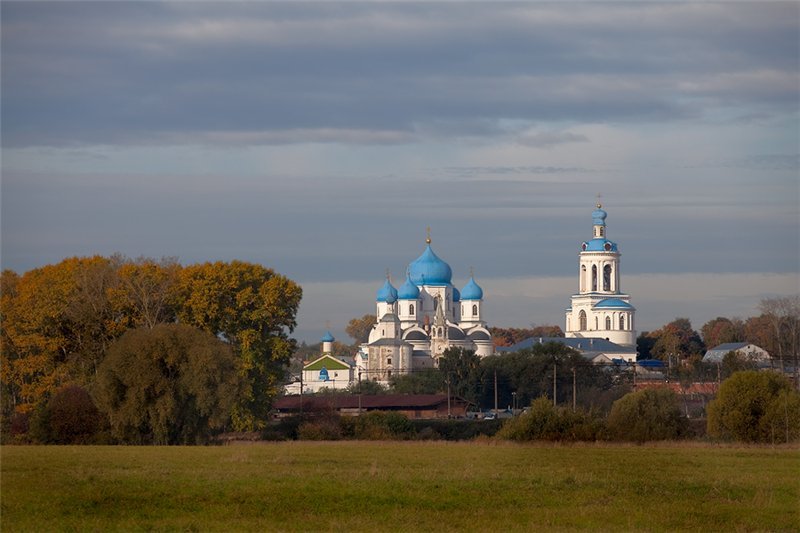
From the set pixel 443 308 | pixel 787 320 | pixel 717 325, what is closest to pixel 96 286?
pixel 787 320

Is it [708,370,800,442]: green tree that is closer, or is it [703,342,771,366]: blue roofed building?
[708,370,800,442]: green tree

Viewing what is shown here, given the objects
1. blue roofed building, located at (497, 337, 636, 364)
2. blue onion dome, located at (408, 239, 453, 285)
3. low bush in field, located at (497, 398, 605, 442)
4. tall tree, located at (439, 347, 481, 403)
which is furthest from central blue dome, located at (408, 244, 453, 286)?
low bush in field, located at (497, 398, 605, 442)

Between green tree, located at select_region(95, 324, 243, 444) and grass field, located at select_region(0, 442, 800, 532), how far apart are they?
44.4ft

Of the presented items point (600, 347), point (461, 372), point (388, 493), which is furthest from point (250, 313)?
point (600, 347)

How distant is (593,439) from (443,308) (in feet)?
375

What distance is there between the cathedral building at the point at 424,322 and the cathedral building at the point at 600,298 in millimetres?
12485

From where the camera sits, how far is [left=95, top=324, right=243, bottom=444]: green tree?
48.6 m

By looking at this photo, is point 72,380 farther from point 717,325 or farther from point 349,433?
point 717,325

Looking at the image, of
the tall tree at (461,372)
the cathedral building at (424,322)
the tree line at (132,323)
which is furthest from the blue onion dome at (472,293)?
the tree line at (132,323)

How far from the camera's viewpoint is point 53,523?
830 inches

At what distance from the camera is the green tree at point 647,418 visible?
47.5 m

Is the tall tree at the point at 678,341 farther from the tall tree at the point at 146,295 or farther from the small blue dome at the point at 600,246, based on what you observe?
the tall tree at the point at 146,295

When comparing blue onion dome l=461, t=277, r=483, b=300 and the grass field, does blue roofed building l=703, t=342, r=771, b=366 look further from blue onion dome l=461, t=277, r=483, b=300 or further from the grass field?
the grass field

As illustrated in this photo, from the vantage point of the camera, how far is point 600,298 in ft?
552
